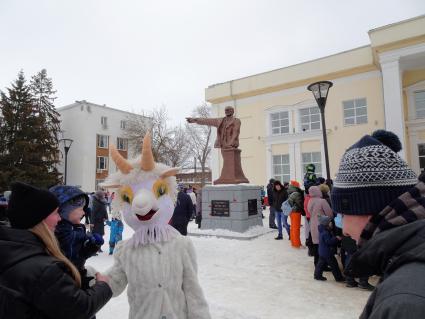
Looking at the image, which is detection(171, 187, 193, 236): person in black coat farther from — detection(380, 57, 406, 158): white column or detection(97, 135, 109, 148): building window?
detection(97, 135, 109, 148): building window

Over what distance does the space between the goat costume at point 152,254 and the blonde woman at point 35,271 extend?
0.54 metres

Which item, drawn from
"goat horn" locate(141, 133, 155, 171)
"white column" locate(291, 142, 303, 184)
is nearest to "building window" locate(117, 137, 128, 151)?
"white column" locate(291, 142, 303, 184)

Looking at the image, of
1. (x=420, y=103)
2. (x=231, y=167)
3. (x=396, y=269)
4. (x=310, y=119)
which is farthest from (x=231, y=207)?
(x=420, y=103)

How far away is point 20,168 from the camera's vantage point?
2612 centimetres

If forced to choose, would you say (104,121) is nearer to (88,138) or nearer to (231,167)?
(88,138)

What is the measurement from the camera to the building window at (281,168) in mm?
22297

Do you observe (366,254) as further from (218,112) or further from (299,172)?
(218,112)

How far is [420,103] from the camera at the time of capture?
1898cm

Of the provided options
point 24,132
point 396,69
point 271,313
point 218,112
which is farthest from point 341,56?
point 24,132

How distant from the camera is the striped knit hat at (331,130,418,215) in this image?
1.26 m

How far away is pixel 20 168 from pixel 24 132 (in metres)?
3.17

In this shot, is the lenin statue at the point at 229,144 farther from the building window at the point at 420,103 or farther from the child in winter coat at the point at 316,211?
the building window at the point at 420,103

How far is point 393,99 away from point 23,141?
27115 mm

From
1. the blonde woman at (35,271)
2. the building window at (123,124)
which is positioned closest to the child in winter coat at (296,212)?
the blonde woman at (35,271)
